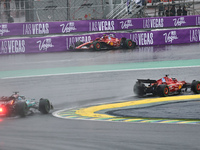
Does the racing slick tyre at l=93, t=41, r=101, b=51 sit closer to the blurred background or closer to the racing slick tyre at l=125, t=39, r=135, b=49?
the racing slick tyre at l=125, t=39, r=135, b=49

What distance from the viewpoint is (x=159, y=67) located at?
21031 mm

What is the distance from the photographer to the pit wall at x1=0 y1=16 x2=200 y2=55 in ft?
89.3

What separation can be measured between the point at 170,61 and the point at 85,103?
31.4 feet

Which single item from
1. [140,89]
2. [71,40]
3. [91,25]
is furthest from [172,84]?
[91,25]

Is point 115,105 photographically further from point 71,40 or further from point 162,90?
point 71,40

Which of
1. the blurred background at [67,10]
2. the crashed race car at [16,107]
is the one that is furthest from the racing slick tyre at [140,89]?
the blurred background at [67,10]

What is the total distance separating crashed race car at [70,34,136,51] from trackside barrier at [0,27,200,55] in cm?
80

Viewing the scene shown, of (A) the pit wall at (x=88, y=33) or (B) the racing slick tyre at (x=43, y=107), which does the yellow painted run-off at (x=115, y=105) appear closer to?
(B) the racing slick tyre at (x=43, y=107)

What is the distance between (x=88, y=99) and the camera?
1504 cm

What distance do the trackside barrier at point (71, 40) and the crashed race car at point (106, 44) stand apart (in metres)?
0.80

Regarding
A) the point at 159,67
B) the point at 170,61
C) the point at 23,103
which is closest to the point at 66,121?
the point at 23,103

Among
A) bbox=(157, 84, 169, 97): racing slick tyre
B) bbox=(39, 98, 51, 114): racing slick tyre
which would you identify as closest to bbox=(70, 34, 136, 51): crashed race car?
bbox=(157, 84, 169, 97): racing slick tyre

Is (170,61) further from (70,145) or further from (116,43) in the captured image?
(70,145)

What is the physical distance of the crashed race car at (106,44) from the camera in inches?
1073
